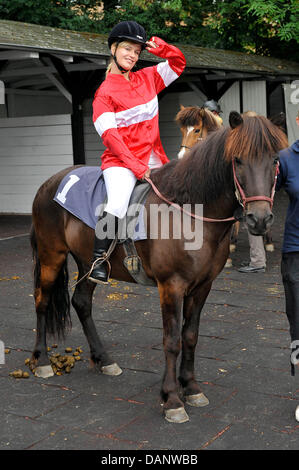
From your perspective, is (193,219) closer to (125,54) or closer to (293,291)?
(293,291)

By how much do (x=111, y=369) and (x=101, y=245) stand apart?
0.96 m

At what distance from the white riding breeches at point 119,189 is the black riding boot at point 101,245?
0.09 meters

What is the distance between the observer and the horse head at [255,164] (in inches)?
114

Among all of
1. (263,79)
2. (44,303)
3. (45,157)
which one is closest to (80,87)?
(45,157)

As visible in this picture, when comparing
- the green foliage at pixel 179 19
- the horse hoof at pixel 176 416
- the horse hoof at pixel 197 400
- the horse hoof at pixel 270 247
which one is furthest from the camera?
the green foliage at pixel 179 19

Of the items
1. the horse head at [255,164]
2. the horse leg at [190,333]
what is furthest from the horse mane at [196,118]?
the horse head at [255,164]

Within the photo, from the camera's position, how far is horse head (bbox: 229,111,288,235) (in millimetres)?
2889

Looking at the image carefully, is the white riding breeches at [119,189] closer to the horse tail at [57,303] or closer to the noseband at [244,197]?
the noseband at [244,197]

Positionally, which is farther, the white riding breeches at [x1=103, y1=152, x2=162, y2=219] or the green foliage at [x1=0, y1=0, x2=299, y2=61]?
the green foliage at [x1=0, y1=0, x2=299, y2=61]

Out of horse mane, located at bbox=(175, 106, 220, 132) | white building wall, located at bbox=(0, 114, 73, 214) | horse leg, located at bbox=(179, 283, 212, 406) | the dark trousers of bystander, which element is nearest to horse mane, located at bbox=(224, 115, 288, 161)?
the dark trousers of bystander

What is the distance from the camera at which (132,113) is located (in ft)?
12.1

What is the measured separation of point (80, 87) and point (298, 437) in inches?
372

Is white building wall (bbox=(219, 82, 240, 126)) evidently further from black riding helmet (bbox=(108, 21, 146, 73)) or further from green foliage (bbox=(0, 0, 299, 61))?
black riding helmet (bbox=(108, 21, 146, 73))

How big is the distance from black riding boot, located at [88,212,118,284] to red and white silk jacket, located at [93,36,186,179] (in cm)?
37
